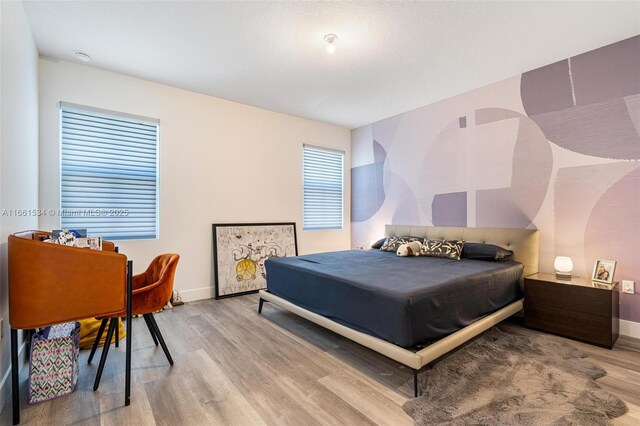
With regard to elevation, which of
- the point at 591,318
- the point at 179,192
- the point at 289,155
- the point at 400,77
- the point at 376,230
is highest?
the point at 400,77

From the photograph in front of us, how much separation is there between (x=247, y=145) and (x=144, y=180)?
4.81 feet

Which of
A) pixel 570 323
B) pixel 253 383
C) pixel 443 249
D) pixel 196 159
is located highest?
pixel 196 159

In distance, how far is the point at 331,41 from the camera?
272cm

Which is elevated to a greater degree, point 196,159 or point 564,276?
point 196,159

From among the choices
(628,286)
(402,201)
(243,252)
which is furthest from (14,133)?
(628,286)

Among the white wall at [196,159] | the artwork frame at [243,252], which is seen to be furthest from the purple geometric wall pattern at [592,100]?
the artwork frame at [243,252]

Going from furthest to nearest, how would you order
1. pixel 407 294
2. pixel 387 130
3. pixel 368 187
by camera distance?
1. pixel 368 187
2. pixel 387 130
3. pixel 407 294

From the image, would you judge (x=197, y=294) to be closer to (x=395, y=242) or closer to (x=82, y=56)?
(x=395, y=242)

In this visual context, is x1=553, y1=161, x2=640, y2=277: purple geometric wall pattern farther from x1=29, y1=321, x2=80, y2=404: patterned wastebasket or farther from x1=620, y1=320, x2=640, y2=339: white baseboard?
x1=29, y1=321, x2=80, y2=404: patterned wastebasket

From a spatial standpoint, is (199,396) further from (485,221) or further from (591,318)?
(485,221)

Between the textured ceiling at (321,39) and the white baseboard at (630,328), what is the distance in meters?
2.65

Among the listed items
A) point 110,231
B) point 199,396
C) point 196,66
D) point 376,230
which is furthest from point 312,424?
point 376,230

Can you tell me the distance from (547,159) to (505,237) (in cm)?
95

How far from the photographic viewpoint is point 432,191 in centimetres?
431
